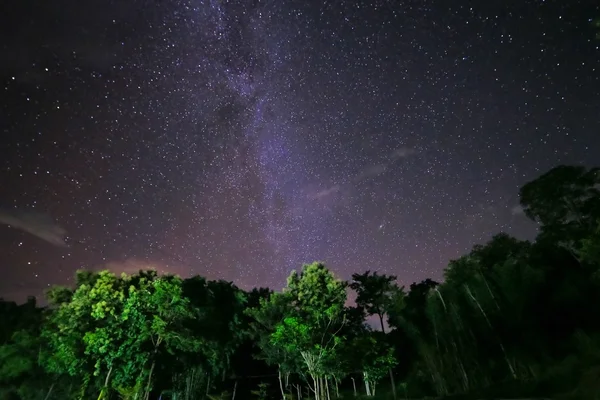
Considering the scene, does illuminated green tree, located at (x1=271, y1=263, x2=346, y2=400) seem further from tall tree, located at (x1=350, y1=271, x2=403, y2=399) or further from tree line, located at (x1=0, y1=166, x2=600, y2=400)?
tall tree, located at (x1=350, y1=271, x2=403, y2=399)

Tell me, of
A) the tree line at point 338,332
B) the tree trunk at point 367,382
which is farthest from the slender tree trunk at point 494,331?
the tree trunk at point 367,382

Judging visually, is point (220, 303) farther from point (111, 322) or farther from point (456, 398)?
point (456, 398)

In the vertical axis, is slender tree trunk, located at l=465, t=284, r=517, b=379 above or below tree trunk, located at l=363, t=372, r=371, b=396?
above

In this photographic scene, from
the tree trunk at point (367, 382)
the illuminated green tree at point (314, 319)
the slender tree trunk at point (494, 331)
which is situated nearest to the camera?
the illuminated green tree at point (314, 319)

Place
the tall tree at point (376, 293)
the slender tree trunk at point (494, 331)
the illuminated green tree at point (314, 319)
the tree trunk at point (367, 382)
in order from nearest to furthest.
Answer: the illuminated green tree at point (314, 319), the slender tree trunk at point (494, 331), the tree trunk at point (367, 382), the tall tree at point (376, 293)

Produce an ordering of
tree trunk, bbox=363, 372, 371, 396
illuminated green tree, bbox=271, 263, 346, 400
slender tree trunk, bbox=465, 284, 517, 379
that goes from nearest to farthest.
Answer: illuminated green tree, bbox=271, 263, 346, 400
slender tree trunk, bbox=465, 284, 517, 379
tree trunk, bbox=363, 372, 371, 396

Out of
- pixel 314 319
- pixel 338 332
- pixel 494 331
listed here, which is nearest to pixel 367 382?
pixel 338 332

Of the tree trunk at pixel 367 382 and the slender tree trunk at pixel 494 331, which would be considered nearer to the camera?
the slender tree trunk at pixel 494 331

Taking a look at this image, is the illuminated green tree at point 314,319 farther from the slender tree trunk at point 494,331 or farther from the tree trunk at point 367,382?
the slender tree trunk at point 494,331

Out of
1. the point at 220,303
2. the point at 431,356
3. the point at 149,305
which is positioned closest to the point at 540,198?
the point at 431,356

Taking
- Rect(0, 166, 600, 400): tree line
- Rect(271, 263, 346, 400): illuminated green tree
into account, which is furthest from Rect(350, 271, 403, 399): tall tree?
Rect(271, 263, 346, 400): illuminated green tree

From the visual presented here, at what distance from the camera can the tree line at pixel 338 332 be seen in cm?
2225

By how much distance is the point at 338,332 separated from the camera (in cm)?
2481

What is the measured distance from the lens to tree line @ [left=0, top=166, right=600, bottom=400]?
22250 millimetres
